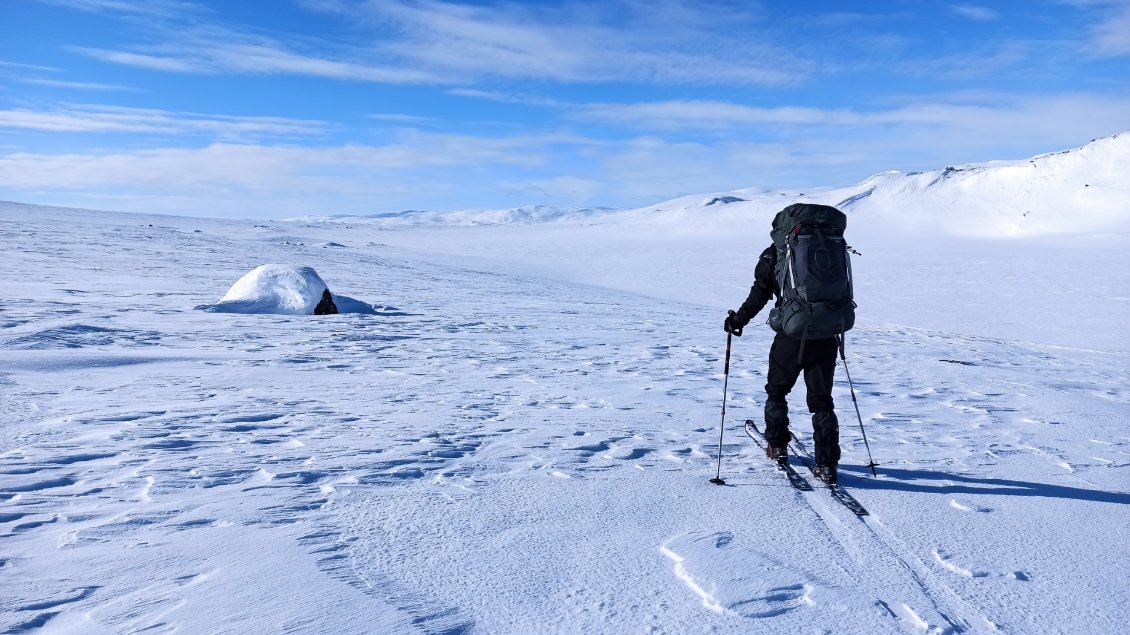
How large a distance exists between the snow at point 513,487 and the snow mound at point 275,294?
82 centimetres

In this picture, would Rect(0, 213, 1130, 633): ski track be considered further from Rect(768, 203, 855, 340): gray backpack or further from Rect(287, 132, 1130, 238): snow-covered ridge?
Rect(287, 132, 1130, 238): snow-covered ridge

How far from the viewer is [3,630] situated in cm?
246

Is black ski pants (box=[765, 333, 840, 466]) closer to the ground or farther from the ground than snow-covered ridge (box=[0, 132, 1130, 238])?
closer to the ground

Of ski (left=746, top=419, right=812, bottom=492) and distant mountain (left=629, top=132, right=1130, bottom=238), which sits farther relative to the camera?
distant mountain (left=629, top=132, right=1130, bottom=238)

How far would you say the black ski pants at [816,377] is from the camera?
437 cm

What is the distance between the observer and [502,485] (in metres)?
4.19

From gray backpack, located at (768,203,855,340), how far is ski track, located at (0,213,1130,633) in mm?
961

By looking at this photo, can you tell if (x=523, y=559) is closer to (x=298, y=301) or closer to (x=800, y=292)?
(x=800, y=292)

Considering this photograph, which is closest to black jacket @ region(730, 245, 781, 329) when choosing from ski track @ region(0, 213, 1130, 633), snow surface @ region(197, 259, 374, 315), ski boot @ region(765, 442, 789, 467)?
ski boot @ region(765, 442, 789, 467)

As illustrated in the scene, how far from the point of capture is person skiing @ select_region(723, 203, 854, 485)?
4.22 metres

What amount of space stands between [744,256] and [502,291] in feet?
70.1

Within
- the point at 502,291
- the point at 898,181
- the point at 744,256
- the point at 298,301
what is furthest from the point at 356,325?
the point at 898,181

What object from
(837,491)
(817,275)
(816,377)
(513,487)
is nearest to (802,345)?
(816,377)

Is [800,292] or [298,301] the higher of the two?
[800,292]
